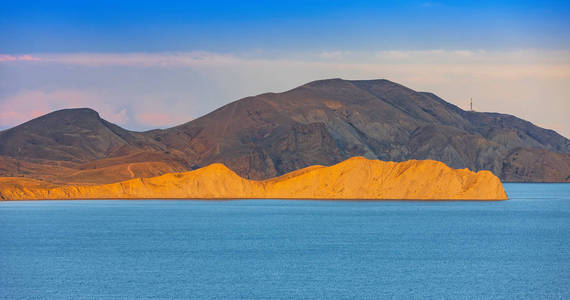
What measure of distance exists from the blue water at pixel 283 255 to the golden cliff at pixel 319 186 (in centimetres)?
2483

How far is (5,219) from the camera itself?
4154 inches

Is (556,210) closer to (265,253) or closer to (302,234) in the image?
(302,234)

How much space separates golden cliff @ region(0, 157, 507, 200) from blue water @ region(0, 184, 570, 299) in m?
24.8

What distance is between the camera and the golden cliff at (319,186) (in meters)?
142

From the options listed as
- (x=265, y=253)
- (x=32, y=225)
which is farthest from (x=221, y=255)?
(x=32, y=225)

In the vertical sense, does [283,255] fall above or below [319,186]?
above

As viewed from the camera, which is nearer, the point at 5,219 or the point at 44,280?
the point at 44,280

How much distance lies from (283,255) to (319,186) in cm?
8038

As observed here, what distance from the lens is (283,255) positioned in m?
67.5

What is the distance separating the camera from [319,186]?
14762 centimetres

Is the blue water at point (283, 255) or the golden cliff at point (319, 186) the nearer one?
the blue water at point (283, 255)

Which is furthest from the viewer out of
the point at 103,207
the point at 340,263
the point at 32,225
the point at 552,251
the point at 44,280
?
the point at 103,207

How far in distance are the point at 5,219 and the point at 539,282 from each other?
237ft

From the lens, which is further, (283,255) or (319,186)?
(319,186)
